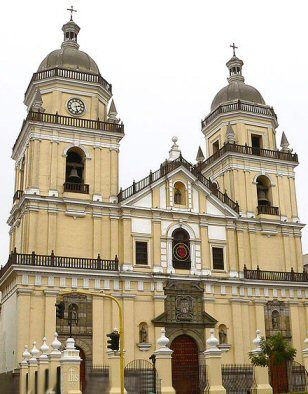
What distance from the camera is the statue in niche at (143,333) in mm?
35000

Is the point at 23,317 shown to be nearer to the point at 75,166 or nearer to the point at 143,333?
the point at 143,333

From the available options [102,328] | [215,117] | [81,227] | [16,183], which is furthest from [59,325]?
[215,117]

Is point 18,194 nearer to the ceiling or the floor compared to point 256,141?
nearer to the floor

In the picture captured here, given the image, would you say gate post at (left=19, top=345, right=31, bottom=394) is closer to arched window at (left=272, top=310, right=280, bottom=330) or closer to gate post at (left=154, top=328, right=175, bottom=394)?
gate post at (left=154, top=328, right=175, bottom=394)

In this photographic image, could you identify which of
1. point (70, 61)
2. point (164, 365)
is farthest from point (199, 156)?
point (164, 365)

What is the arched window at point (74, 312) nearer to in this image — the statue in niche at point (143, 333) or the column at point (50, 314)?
the column at point (50, 314)

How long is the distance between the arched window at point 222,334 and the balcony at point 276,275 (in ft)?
12.1

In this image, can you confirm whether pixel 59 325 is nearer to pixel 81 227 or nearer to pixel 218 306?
pixel 81 227

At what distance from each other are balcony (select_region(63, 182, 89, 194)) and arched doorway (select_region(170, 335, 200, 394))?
10.5 meters

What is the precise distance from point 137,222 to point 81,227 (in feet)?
11.8

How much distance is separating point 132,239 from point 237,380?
11290mm

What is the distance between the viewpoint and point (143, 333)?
115 feet

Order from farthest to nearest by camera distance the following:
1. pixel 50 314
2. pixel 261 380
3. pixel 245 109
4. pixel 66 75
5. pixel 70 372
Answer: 1. pixel 245 109
2. pixel 66 75
3. pixel 50 314
4. pixel 261 380
5. pixel 70 372

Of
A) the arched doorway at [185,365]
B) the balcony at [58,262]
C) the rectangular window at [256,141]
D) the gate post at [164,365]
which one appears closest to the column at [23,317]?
the balcony at [58,262]
